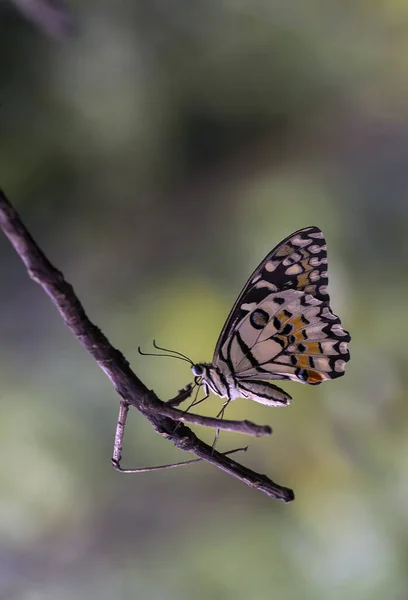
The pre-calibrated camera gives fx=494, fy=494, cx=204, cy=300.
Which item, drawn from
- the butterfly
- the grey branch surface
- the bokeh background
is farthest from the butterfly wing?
the bokeh background

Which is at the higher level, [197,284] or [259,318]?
[197,284]

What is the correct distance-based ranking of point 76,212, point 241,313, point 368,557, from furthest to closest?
point 76,212, point 368,557, point 241,313

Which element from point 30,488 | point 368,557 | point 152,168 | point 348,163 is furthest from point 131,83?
point 368,557

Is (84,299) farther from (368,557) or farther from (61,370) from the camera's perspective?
(368,557)

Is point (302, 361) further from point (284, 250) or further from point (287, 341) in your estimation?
point (284, 250)

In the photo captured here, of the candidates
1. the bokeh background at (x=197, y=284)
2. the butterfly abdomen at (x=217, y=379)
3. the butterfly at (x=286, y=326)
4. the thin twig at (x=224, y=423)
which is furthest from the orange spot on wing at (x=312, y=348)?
the bokeh background at (x=197, y=284)

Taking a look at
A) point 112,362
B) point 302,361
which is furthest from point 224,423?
point 302,361
